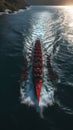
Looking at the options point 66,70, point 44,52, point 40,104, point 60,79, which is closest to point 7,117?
point 40,104

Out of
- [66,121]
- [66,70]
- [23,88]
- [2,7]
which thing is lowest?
[66,121]

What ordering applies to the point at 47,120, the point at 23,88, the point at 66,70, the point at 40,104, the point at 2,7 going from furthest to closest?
the point at 2,7 < the point at 66,70 < the point at 23,88 < the point at 40,104 < the point at 47,120

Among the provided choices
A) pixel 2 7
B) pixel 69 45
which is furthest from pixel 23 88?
pixel 2 7

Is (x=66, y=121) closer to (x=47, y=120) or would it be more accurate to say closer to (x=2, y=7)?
(x=47, y=120)

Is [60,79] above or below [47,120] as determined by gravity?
above

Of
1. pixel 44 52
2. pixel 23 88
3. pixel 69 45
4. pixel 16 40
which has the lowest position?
pixel 23 88

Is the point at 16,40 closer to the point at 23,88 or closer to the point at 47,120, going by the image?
the point at 23,88

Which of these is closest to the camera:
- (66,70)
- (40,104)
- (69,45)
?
(40,104)

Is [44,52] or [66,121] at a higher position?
[44,52]

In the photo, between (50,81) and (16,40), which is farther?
(16,40)
